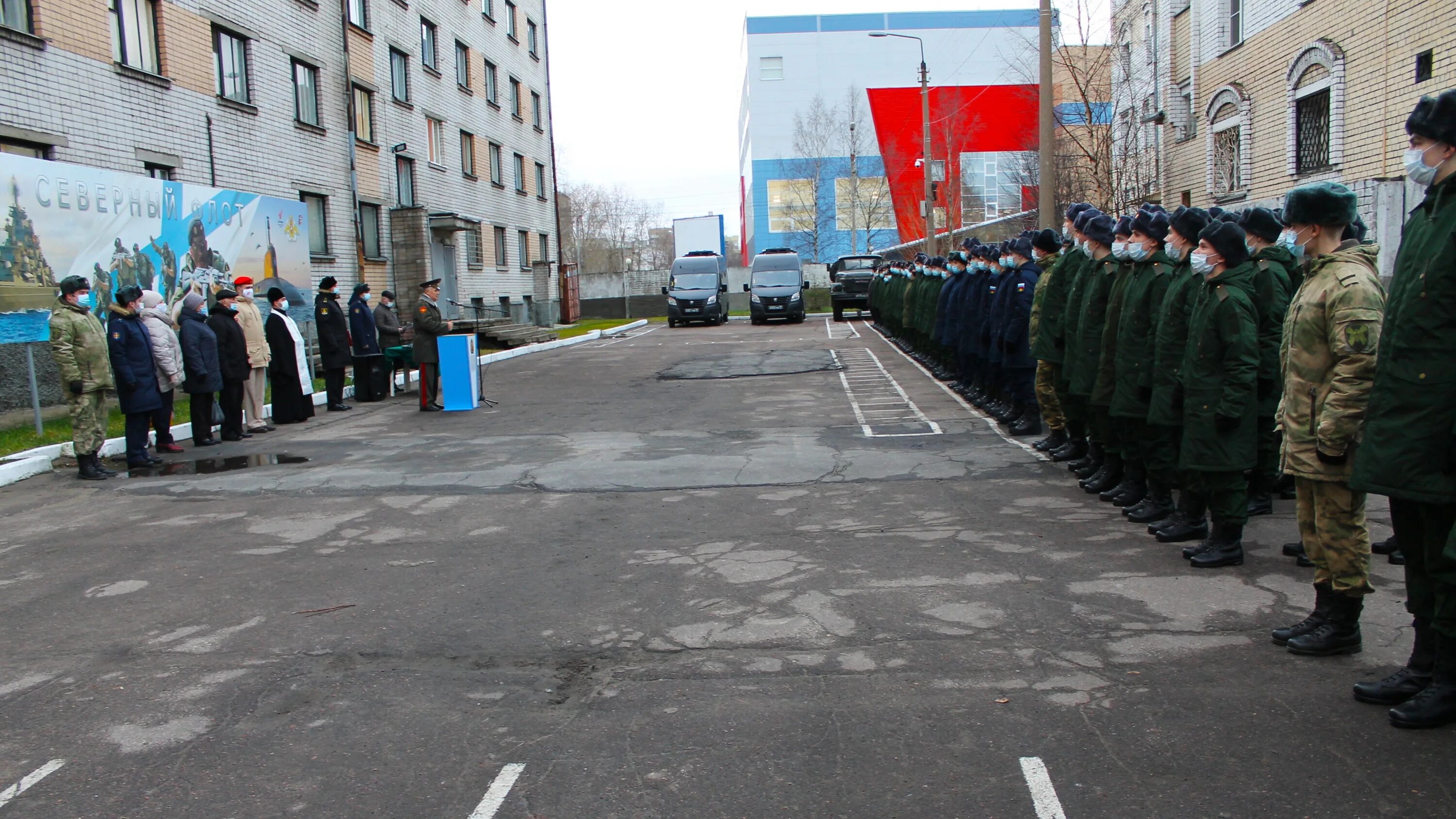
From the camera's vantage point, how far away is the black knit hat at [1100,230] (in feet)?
26.2

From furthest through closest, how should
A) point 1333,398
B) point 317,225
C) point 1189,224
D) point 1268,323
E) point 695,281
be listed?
1. point 695,281
2. point 317,225
3. point 1268,323
4. point 1189,224
5. point 1333,398

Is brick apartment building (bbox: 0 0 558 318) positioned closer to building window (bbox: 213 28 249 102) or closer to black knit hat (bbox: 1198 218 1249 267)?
building window (bbox: 213 28 249 102)

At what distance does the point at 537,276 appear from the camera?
41094mm

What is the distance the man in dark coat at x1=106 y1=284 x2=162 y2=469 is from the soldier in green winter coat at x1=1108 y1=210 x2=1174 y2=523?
9.17 metres

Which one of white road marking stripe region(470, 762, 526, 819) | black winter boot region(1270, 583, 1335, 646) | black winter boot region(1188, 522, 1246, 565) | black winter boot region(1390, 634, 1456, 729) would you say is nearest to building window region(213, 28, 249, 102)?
black winter boot region(1188, 522, 1246, 565)

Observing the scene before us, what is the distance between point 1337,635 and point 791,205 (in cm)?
6455

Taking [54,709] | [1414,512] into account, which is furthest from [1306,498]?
[54,709]

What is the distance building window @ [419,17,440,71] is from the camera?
3119 cm

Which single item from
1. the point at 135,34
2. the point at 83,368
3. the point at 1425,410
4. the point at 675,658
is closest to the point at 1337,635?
the point at 1425,410

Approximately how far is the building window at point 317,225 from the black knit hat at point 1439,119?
925 inches

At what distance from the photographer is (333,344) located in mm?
15852

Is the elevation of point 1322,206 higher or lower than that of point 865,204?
lower

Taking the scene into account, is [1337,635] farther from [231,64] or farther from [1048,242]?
[231,64]

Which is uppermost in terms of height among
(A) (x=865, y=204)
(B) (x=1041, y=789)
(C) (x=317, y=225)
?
(A) (x=865, y=204)
